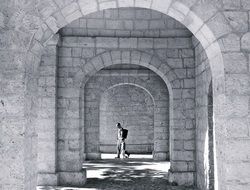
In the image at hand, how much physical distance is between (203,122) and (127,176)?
3.03 meters

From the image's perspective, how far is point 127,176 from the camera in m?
8.54

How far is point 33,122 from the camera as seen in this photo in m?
3.74

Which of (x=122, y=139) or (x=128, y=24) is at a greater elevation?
(x=128, y=24)

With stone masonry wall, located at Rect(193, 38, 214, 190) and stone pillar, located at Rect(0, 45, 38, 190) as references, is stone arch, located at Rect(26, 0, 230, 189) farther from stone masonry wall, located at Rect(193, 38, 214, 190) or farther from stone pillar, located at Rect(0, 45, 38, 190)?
stone masonry wall, located at Rect(193, 38, 214, 190)

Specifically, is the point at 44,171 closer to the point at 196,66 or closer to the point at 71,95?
the point at 71,95

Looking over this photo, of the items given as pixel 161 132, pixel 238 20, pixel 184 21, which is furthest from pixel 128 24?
pixel 161 132

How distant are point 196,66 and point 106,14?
242 cm

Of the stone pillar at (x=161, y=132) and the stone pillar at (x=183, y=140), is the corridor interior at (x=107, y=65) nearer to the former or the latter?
the stone pillar at (x=183, y=140)

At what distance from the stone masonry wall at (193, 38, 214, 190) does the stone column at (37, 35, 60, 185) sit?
3130 millimetres

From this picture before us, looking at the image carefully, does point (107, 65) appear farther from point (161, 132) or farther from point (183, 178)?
point (161, 132)

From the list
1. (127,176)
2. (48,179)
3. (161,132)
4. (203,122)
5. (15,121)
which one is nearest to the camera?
(15,121)

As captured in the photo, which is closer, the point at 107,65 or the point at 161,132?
the point at 107,65

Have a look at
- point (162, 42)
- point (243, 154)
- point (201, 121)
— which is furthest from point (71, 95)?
point (243, 154)

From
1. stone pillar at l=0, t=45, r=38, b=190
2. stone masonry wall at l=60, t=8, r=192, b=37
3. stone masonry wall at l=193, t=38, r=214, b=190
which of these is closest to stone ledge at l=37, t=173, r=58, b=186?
stone masonry wall at l=193, t=38, r=214, b=190
